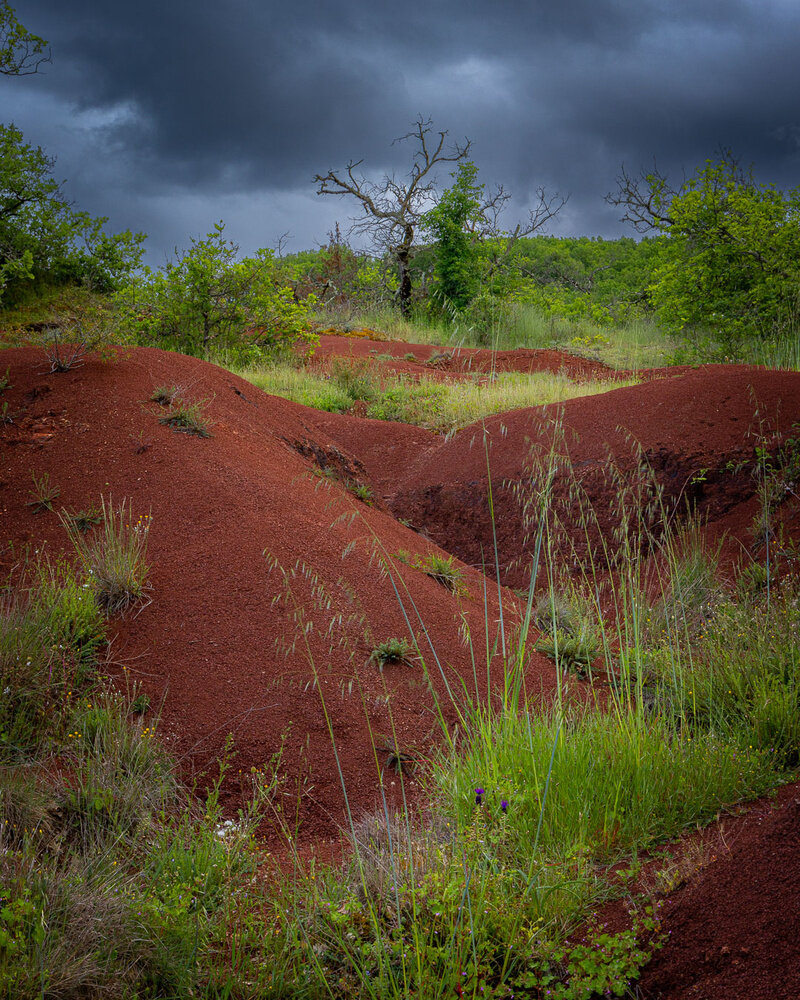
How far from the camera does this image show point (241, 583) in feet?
15.1

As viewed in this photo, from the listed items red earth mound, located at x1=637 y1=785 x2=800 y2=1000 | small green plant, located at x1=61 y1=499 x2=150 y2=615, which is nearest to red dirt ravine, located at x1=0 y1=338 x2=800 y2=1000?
red earth mound, located at x1=637 y1=785 x2=800 y2=1000

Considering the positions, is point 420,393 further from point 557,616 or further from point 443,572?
point 557,616

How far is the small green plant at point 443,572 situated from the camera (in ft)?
18.5

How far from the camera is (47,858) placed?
8.68 ft

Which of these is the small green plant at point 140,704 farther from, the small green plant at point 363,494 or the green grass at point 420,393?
the green grass at point 420,393

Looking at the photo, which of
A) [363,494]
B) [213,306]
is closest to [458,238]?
[213,306]

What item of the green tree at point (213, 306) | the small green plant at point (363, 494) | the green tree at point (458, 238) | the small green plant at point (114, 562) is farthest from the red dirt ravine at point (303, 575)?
the green tree at point (458, 238)

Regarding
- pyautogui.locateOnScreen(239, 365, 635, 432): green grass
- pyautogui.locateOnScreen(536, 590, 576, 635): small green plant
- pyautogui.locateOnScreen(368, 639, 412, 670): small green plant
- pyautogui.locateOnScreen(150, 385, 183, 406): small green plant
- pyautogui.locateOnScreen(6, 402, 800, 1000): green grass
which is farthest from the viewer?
pyautogui.locateOnScreen(239, 365, 635, 432): green grass

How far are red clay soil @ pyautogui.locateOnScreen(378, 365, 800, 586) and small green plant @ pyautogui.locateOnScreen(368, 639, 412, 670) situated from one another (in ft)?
8.64

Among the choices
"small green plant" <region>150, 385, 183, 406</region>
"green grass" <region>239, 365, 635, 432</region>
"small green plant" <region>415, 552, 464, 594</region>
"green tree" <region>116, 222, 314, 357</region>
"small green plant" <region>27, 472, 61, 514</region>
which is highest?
"green tree" <region>116, 222, 314, 357</region>

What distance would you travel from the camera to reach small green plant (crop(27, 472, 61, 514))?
5.12 m

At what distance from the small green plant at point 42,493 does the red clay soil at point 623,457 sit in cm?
376

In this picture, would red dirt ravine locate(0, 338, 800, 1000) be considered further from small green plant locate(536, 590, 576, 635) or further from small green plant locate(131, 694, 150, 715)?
small green plant locate(536, 590, 576, 635)

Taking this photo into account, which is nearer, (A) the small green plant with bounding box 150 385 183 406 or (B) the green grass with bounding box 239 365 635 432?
(A) the small green plant with bounding box 150 385 183 406
